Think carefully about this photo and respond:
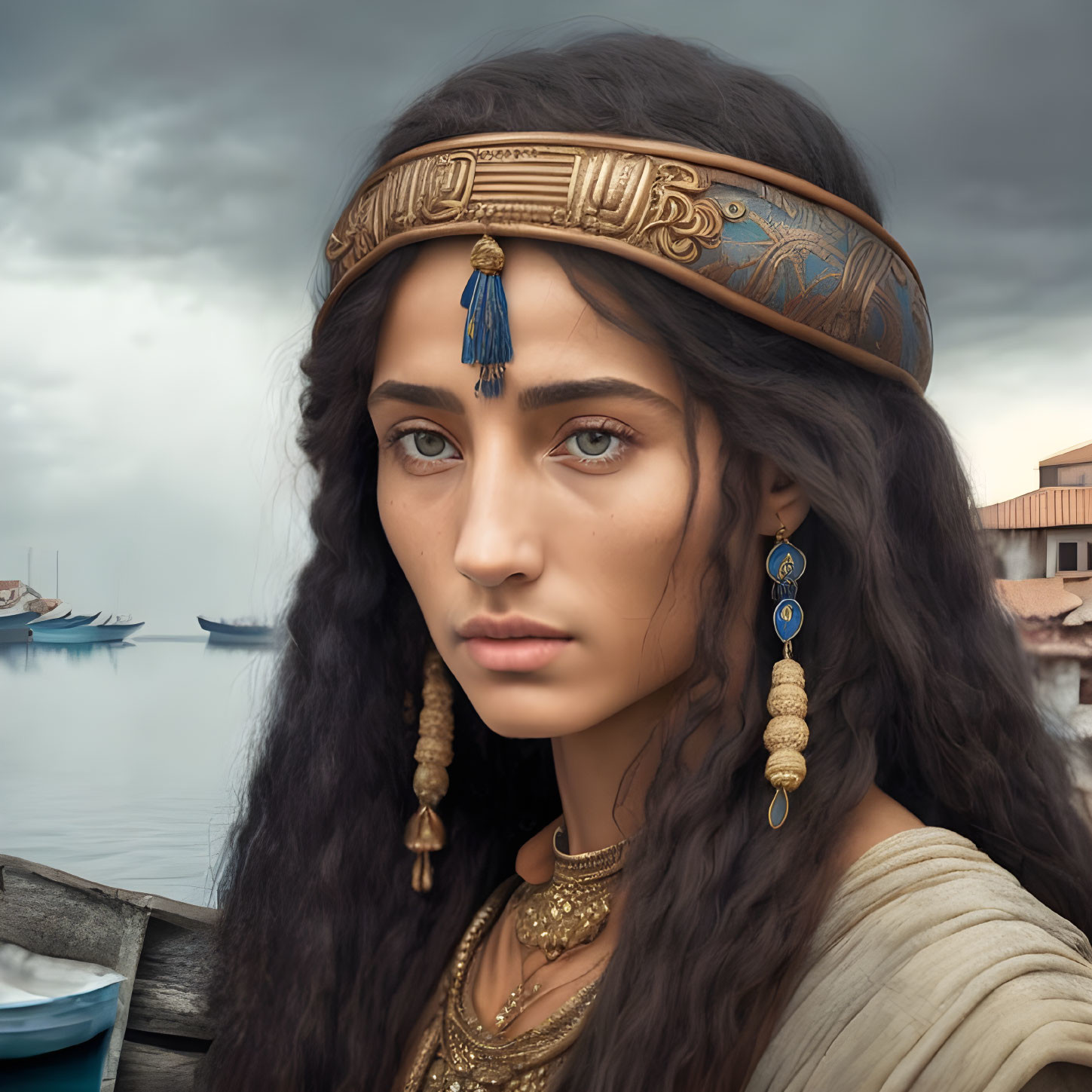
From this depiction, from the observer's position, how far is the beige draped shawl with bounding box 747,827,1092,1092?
1122 millimetres

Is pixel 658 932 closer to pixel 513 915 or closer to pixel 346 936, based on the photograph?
pixel 513 915

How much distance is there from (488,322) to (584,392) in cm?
14

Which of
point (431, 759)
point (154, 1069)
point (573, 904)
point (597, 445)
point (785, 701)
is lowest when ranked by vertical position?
point (154, 1069)

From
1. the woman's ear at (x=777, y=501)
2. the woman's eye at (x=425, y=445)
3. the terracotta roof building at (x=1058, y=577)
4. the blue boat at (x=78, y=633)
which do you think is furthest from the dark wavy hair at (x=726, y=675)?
the blue boat at (x=78, y=633)

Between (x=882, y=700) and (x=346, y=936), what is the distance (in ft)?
3.12

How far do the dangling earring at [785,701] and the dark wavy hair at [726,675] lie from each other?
1.5 inches

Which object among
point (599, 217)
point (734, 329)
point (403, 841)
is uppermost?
point (599, 217)

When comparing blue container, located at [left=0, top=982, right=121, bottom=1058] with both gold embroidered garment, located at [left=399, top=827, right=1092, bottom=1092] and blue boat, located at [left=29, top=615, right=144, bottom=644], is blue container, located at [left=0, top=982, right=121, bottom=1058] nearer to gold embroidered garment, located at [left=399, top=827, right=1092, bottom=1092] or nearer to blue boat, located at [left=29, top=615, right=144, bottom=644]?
blue boat, located at [left=29, top=615, right=144, bottom=644]

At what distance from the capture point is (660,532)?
54.3 inches

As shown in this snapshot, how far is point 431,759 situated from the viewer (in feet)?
5.93

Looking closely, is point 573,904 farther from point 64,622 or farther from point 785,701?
point 64,622

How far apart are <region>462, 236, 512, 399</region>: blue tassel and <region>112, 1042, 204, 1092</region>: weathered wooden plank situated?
148cm

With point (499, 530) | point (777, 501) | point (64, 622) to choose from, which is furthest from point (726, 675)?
point (64, 622)

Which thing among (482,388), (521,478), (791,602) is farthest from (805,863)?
(482,388)
